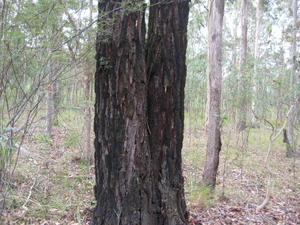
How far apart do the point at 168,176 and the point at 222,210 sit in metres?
2.11

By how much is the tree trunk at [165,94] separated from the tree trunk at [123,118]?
14cm

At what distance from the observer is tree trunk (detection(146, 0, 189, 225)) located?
111 inches

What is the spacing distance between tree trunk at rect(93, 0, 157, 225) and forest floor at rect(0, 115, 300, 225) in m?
0.98

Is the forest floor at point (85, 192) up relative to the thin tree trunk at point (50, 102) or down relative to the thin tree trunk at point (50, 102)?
down

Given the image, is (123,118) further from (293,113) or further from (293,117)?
(293,117)

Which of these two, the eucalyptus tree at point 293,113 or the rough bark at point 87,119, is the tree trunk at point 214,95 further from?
the eucalyptus tree at point 293,113

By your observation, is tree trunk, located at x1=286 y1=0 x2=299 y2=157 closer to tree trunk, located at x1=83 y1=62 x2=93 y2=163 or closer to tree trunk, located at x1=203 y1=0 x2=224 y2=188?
tree trunk, located at x1=203 y1=0 x2=224 y2=188

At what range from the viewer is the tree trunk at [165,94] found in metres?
2.82

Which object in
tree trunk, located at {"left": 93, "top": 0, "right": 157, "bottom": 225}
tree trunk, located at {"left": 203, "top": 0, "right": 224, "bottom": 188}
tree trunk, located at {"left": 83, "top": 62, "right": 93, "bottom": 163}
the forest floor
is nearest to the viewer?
tree trunk, located at {"left": 93, "top": 0, "right": 157, "bottom": 225}

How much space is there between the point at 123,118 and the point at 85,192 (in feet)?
8.40

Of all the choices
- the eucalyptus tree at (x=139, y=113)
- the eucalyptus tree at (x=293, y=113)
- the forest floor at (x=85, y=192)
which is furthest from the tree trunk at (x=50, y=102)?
the eucalyptus tree at (x=293, y=113)

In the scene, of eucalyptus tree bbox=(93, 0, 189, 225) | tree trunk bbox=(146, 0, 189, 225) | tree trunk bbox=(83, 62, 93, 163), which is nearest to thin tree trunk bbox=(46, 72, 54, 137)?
eucalyptus tree bbox=(93, 0, 189, 225)

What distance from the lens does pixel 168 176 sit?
289 cm

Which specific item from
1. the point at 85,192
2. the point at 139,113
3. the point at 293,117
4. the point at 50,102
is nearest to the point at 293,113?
the point at 293,117
